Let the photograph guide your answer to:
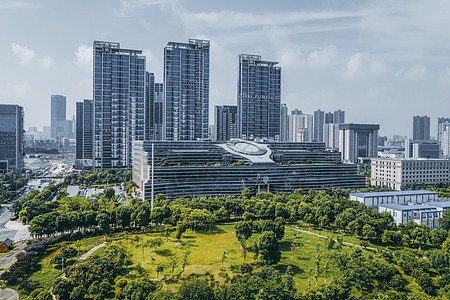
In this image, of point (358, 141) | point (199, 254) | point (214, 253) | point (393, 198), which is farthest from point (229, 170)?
point (358, 141)

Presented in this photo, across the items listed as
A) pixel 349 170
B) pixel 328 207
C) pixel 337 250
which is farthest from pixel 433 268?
pixel 349 170

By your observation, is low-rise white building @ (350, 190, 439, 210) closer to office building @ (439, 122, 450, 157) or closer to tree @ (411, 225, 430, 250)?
tree @ (411, 225, 430, 250)

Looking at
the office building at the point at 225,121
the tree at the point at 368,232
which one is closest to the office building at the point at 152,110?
the office building at the point at 225,121

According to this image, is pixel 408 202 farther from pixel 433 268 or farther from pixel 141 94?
pixel 141 94

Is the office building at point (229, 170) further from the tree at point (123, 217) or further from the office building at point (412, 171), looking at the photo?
the tree at point (123, 217)

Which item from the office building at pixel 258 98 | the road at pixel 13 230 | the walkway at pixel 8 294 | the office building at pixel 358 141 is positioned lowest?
the walkway at pixel 8 294

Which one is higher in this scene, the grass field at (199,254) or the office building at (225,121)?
the office building at (225,121)

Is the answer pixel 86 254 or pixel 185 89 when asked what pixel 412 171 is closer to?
pixel 185 89
